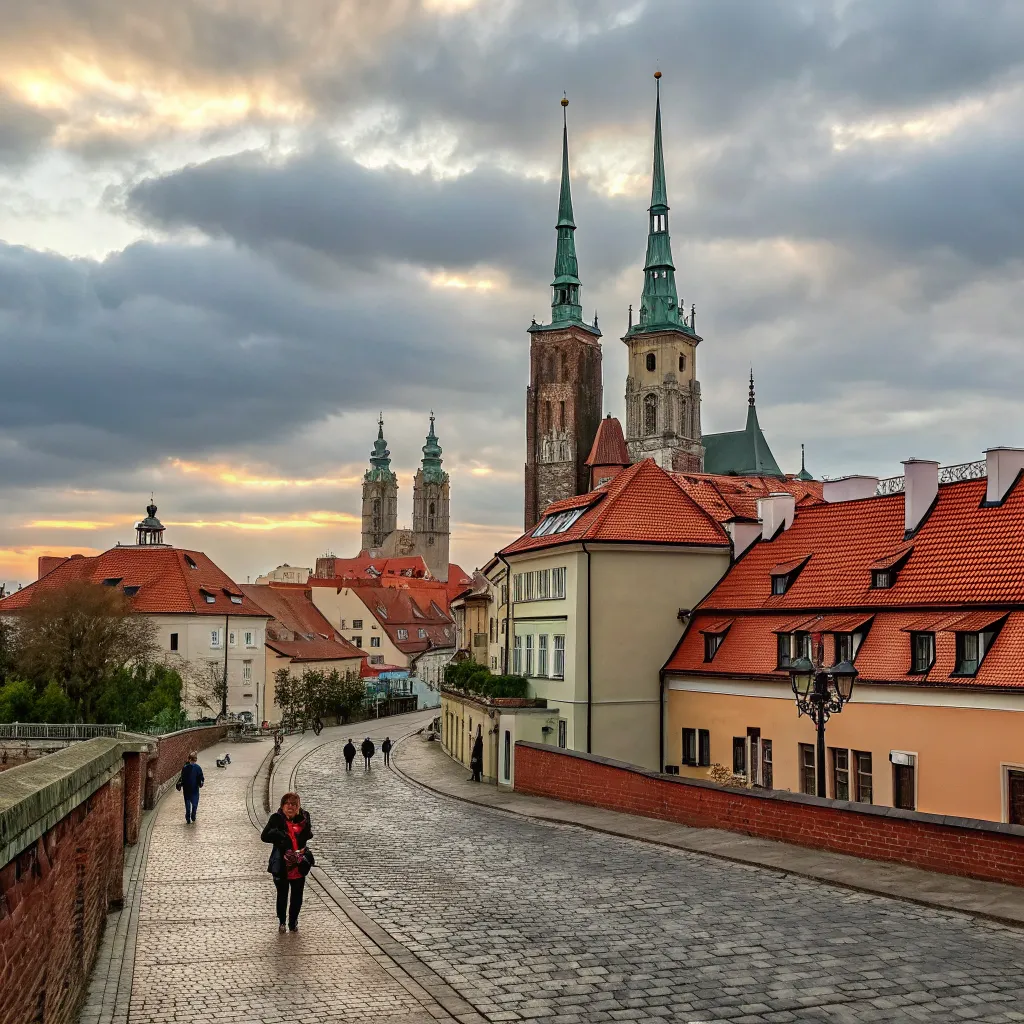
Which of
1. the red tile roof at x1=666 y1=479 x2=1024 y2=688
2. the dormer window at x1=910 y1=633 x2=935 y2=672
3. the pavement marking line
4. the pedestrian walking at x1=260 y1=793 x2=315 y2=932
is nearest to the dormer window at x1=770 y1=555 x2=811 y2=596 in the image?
the red tile roof at x1=666 y1=479 x2=1024 y2=688

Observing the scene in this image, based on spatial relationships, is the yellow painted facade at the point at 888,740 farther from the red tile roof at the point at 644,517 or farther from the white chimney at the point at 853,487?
the white chimney at the point at 853,487

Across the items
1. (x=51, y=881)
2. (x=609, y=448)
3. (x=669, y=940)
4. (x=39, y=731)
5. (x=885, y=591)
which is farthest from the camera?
(x=609, y=448)

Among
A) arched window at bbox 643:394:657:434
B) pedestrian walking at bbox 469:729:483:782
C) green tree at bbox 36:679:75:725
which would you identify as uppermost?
arched window at bbox 643:394:657:434

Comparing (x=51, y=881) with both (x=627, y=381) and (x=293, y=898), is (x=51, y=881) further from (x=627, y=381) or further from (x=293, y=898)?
(x=627, y=381)

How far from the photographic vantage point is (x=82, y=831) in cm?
1045

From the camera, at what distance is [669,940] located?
12.3 metres

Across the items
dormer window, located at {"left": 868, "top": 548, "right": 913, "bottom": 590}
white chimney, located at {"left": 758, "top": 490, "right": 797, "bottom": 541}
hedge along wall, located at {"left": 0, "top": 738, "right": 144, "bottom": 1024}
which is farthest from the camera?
white chimney, located at {"left": 758, "top": 490, "right": 797, "bottom": 541}

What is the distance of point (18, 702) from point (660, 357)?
104560 mm

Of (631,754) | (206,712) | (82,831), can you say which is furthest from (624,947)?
(206,712)

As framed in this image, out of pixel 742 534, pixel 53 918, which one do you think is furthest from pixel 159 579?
pixel 53 918

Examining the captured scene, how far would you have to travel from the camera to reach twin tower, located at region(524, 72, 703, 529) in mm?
141250

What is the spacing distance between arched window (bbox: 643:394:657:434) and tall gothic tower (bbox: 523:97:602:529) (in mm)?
7562

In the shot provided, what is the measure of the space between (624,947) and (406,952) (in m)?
2.31

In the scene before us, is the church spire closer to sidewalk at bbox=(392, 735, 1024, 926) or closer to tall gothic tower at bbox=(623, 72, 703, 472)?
tall gothic tower at bbox=(623, 72, 703, 472)
